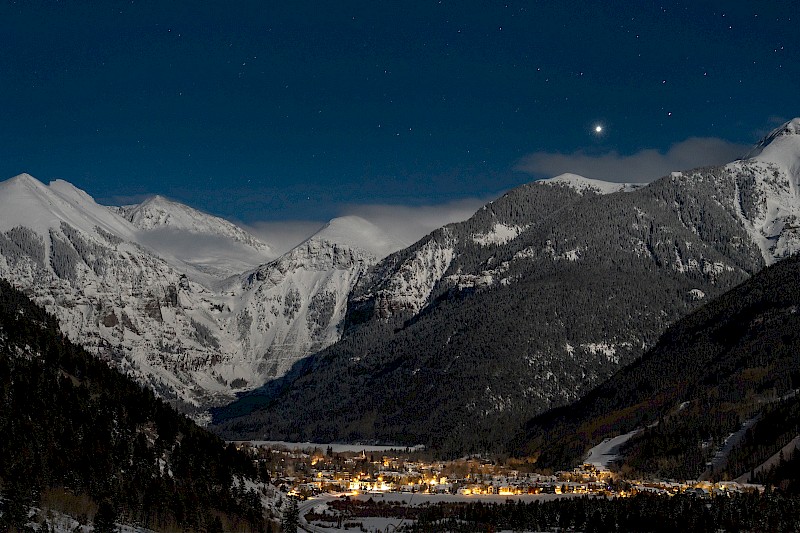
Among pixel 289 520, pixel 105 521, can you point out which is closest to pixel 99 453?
pixel 105 521

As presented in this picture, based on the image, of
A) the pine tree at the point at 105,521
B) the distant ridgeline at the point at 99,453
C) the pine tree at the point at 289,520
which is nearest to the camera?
the pine tree at the point at 105,521

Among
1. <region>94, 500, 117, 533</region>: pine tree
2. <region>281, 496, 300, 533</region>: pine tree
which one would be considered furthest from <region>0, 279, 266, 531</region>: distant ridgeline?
<region>281, 496, 300, 533</region>: pine tree

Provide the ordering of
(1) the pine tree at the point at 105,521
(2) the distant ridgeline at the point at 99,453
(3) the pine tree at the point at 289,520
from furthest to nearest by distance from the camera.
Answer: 1. (3) the pine tree at the point at 289,520
2. (2) the distant ridgeline at the point at 99,453
3. (1) the pine tree at the point at 105,521

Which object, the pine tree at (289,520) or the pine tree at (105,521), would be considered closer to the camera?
the pine tree at (105,521)

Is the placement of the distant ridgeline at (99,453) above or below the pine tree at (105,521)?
above

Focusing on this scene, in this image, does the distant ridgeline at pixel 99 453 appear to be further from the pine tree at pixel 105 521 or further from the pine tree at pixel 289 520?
the pine tree at pixel 289 520

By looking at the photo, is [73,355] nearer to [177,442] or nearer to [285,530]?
[177,442]

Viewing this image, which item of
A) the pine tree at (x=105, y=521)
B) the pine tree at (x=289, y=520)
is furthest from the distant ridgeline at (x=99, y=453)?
the pine tree at (x=289, y=520)

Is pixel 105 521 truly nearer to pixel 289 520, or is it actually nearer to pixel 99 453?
pixel 99 453

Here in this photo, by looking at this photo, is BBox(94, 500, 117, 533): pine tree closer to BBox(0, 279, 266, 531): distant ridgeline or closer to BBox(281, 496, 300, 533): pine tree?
BBox(0, 279, 266, 531): distant ridgeline
